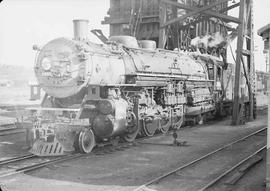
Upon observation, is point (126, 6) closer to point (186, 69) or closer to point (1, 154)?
point (186, 69)

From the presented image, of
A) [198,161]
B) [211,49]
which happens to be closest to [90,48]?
[198,161]

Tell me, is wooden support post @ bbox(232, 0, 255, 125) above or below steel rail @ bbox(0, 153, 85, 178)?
above

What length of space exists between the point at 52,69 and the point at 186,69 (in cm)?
738

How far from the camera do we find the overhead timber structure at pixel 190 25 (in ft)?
58.0

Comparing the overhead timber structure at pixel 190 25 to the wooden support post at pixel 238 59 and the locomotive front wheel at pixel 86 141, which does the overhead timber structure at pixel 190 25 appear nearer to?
the wooden support post at pixel 238 59

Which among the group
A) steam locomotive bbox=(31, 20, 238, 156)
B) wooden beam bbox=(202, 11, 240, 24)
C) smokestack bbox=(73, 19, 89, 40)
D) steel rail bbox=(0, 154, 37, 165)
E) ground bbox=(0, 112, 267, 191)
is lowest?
ground bbox=(0, 112, 267, 191)

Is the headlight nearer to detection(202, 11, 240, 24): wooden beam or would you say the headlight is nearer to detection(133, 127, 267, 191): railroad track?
detection(133, 127, 267, 191): railroad track

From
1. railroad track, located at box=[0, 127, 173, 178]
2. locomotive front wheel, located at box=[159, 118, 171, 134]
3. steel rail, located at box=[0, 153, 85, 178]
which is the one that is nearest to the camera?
steel rail, located at box=[0, 153, 85, 178]

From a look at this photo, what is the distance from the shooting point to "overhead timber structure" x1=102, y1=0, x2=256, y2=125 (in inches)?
696

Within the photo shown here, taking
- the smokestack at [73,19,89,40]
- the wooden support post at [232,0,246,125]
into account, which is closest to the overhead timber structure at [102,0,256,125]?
the wooden support post at [232,0,246,125]

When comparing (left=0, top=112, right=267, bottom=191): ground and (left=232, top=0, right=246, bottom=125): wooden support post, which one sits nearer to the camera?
(left=0, top=112, right=267, bottom=191): ground

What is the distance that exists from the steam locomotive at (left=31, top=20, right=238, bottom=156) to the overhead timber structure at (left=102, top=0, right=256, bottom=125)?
4888 millimetres

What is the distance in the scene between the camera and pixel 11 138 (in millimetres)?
13469

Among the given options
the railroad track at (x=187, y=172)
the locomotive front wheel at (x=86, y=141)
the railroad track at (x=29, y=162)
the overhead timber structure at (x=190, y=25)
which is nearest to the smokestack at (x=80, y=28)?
the locomotive front wheel at (x=86, y=141)
